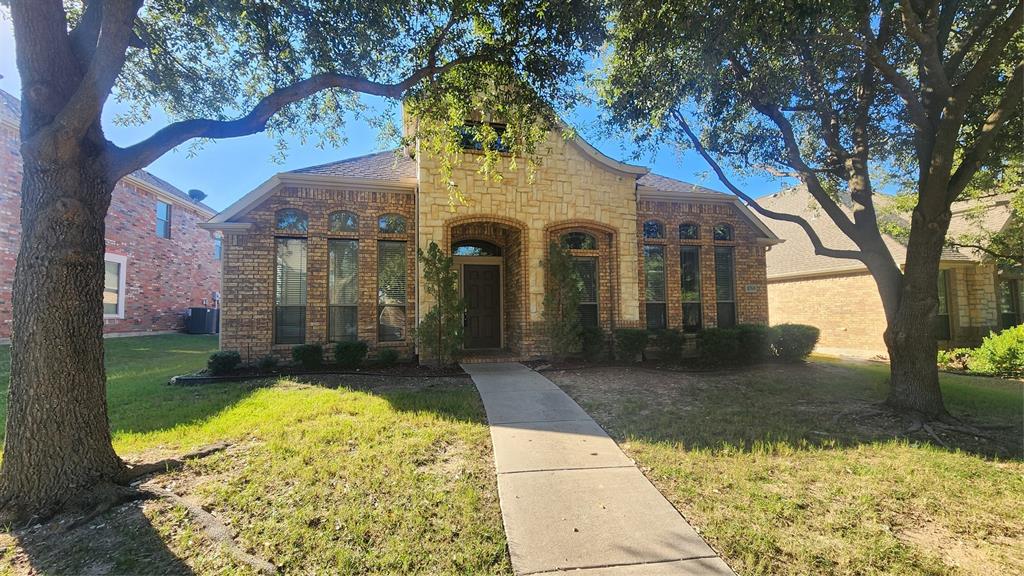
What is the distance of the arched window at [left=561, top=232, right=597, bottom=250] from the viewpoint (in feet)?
33.9

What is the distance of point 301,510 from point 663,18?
6.87 metres

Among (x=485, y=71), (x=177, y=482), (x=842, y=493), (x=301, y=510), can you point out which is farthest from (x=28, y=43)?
(x=842, y=493)

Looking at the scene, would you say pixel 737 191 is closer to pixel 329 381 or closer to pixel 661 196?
pixel 661 196

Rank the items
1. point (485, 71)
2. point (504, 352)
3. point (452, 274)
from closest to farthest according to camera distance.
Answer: point (485, 71) < point (452, 274) < point (504, 352)

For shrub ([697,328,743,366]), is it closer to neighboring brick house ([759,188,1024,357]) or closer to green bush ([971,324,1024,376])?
green bush ([971,324,1024,376])

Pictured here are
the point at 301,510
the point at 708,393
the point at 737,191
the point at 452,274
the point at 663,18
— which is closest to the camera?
the point at 301,510

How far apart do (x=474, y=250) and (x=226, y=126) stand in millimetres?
7321

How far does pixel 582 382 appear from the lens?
7305 millimetres

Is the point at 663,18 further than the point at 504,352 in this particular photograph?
No

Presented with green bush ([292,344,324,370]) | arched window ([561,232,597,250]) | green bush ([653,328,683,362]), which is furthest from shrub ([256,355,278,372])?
green bush ([653,328,683,362])

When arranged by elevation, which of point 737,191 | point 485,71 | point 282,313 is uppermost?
point 485,71

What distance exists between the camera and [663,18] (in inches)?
218

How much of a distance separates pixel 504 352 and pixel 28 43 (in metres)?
8.92

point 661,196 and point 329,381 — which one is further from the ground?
point 661,196
